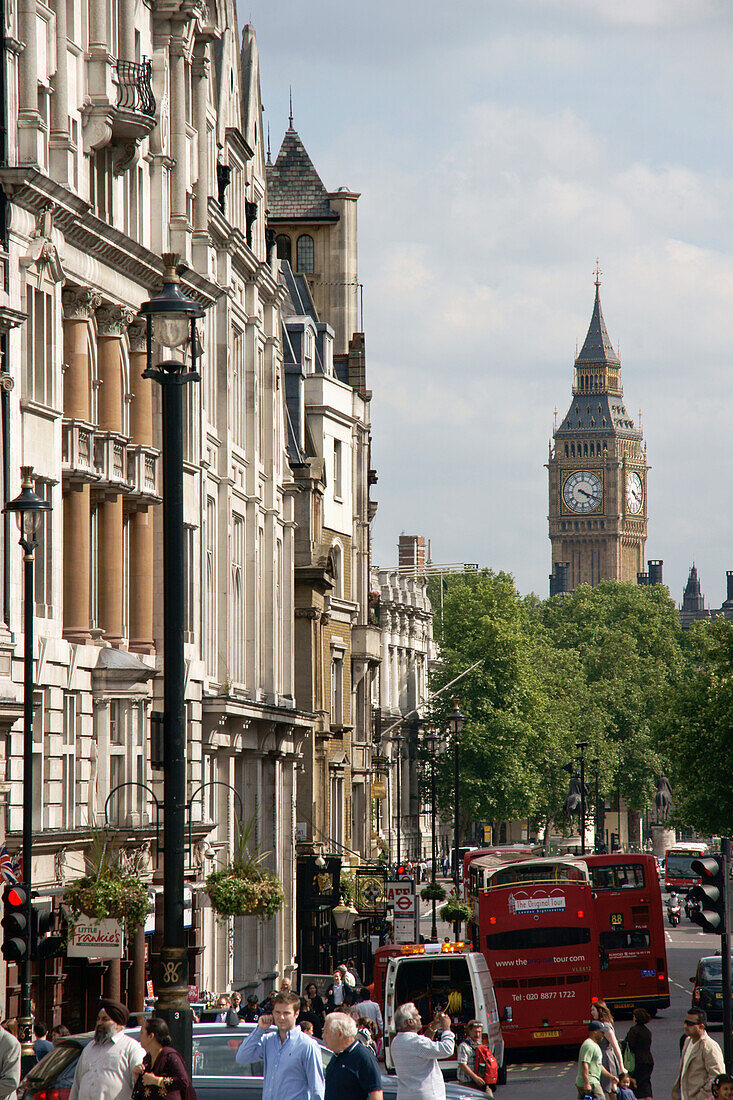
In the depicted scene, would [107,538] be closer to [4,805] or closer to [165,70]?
[4,805]

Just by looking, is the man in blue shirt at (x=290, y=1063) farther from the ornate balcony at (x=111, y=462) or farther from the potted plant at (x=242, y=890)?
the potted plant at (x=242, y=890)

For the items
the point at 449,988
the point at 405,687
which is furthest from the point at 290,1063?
the point at 405,687

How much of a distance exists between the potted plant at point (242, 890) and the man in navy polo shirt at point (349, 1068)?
21.6m

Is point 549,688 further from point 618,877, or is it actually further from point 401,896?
point 618,877

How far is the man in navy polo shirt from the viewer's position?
506 inches

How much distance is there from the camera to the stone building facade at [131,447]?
2739 centimetres

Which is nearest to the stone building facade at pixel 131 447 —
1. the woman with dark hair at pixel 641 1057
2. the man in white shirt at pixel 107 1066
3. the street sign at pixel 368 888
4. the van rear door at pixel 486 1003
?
the van rear door at pixel 486 1003

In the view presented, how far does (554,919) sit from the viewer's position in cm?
3494

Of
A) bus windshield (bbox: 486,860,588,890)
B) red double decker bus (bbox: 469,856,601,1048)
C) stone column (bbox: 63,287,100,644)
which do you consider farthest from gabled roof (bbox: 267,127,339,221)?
stone column (bbox: 63,287,100,644)

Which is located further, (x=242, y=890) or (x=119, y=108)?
(x=242, y=890)

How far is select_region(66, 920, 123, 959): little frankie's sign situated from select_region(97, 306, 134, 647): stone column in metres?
5.75

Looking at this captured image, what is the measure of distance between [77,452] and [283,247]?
1445 inches

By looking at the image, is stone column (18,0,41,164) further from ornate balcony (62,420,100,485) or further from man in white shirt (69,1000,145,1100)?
man in white shirt (69,1000,145,1100)

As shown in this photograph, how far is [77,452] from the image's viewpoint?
2912cm
